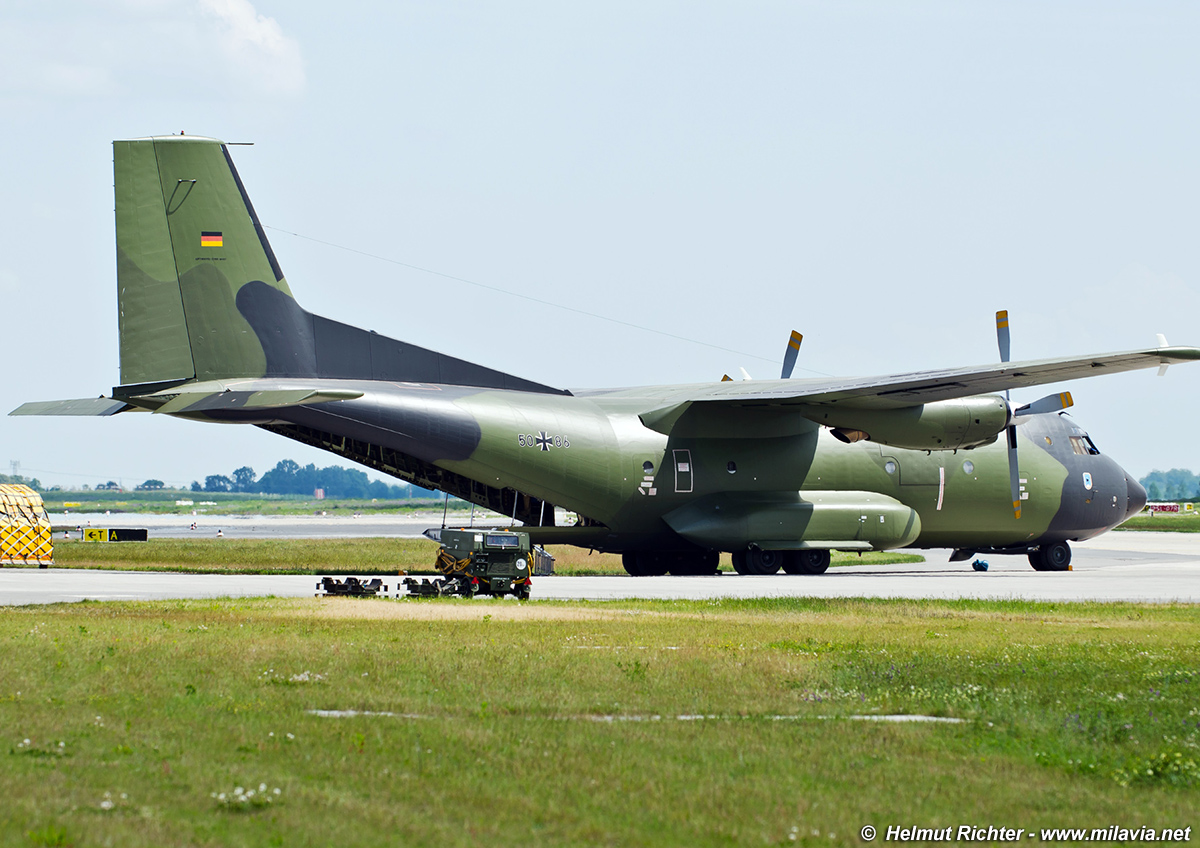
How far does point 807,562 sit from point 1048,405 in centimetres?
806

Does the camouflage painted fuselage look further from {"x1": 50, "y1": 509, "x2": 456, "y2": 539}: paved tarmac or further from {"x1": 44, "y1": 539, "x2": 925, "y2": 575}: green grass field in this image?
{"x1": 50, "y1": 509, "x2": 456, "y2": 539}: paved tarmac

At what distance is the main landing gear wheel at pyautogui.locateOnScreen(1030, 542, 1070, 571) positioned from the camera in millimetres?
36094

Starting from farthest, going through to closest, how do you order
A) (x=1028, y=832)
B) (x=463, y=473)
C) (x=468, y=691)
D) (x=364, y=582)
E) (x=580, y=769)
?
(x=463, y=473), (x=364, y=582), (x=468, y=691), (x=580, y=769), (x=1028, y=832)

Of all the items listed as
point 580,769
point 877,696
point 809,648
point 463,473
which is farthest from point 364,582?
point 580,769

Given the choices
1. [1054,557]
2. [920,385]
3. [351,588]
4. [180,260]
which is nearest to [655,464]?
[920,385]

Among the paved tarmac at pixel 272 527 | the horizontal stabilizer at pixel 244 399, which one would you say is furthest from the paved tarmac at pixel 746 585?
the paved tarmac at pixel 272 527

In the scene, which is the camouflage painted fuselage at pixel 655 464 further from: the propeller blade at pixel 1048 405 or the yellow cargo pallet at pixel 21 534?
the yellow cargo pallet at pixel 21 534

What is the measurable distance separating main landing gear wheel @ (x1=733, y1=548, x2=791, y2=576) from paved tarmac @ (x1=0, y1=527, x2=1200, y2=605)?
22.2 inches

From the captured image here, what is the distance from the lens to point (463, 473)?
2822cm

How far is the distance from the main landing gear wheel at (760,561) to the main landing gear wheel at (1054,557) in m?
9.95

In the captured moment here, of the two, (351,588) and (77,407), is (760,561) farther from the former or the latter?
(77,407)

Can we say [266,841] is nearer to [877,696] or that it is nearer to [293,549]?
[877,696]

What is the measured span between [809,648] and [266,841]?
9773 millimetres

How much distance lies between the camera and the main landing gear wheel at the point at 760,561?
3122cm
